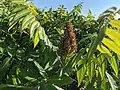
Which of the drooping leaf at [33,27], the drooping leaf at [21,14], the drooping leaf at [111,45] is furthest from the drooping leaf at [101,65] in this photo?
the drooping leaf at [21,14]

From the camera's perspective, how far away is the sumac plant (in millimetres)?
2012

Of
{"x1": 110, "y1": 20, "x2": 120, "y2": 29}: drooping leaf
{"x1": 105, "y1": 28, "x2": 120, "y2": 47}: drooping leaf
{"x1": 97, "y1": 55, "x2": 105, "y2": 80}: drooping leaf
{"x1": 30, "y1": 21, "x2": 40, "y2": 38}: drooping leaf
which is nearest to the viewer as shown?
{"x1": 105, "y1": 28, "x2": 120, "y2": 47}: drooping leaf

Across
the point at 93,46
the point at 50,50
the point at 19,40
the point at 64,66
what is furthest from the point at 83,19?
the point at 93,46

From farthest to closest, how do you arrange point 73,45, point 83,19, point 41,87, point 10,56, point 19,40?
1. point 83,19
2. point 19,40
3. point 10,56
4. point 73,45
5. point 41,87

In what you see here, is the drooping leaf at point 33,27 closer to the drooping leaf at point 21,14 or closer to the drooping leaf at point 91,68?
the drooping leaf at point 21,14

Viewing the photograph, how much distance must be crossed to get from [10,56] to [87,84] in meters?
0.79

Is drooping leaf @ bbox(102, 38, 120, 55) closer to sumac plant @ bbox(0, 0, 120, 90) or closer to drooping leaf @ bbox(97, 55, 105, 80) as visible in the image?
sumac plant @ bbox(0, 0, 120, 90)

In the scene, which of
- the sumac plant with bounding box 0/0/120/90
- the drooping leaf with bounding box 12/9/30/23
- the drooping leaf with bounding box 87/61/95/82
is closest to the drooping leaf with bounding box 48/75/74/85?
the sumac plant with bounding box 0/0/120/90

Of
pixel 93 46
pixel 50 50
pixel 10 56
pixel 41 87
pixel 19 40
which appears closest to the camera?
pixel 93 46

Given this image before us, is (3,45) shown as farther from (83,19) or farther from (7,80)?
(83,19)

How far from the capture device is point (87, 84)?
2250 mm

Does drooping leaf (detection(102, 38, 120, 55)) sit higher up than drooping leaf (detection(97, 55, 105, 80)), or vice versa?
drooping leaf (detection(102, 38, 120, 55))

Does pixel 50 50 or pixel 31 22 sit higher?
pixel 31 22

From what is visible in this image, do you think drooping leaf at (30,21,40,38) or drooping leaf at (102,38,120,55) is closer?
drooping leaf at (102,38,120,55)
